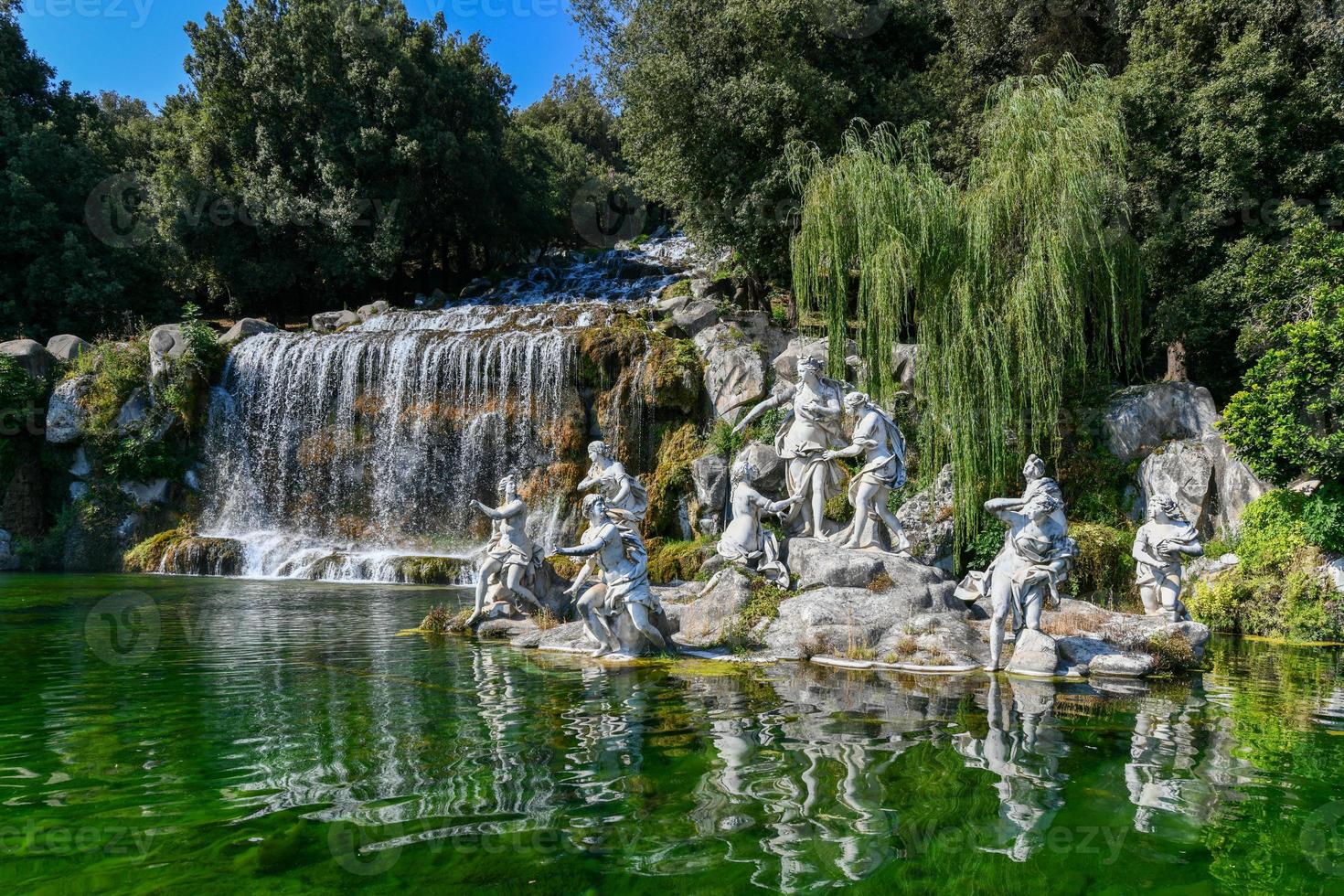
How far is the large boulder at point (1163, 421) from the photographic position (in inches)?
548

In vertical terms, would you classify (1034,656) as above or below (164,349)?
below

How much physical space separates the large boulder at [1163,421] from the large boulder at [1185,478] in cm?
10

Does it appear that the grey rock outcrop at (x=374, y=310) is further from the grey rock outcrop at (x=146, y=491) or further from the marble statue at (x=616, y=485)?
the marble statue at (x=616, y=485)

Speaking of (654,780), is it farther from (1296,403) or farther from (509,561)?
(1296,403)

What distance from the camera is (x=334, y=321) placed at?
1037 inches

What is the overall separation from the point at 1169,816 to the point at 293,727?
5.69 meters

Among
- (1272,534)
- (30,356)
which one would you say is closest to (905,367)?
(1272,534)

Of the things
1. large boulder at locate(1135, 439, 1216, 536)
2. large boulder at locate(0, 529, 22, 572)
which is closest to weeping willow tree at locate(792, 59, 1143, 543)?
large boulder at locate(1135, 439, 1216, 536)

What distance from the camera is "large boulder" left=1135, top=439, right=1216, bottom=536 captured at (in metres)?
13.7

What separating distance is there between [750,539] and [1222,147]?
1281 centimetres

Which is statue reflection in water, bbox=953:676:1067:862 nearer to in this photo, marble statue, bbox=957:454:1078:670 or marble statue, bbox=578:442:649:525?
marble statue, bbox=957:454:1078:670

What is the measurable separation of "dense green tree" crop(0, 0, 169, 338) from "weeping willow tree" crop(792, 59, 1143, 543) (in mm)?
25960

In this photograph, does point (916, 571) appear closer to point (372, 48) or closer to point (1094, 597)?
point (1094, 597)

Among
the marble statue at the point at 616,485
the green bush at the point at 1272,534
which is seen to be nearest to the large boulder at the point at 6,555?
the marble statue at the point at 616,485
